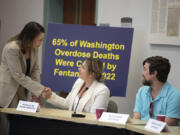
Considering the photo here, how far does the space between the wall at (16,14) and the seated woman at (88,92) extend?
218 centimetres

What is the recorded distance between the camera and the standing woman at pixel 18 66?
3375 mm

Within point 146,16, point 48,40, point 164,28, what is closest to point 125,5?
point 146,16

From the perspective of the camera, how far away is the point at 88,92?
3.47m

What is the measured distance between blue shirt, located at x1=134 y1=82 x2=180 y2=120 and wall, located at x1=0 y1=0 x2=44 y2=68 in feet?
8.82

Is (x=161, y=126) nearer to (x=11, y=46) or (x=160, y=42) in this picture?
(x=11, y=46)

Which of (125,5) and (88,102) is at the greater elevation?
(125,5)

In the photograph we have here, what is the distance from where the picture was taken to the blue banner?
413 cm

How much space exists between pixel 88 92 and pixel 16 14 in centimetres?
273

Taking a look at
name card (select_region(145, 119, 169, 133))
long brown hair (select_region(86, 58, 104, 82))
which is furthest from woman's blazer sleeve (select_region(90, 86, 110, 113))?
name card (select_region(145, 119, 169, 133))

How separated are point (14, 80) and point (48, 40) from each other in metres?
0.96

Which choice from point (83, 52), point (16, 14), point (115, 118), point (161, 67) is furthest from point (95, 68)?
point (16, 14)

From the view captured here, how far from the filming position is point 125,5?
15.1 feet

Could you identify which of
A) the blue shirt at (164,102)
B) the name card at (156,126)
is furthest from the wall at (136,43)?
the name card at (156,126)

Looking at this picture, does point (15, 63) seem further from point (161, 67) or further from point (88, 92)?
point (161, 67)
